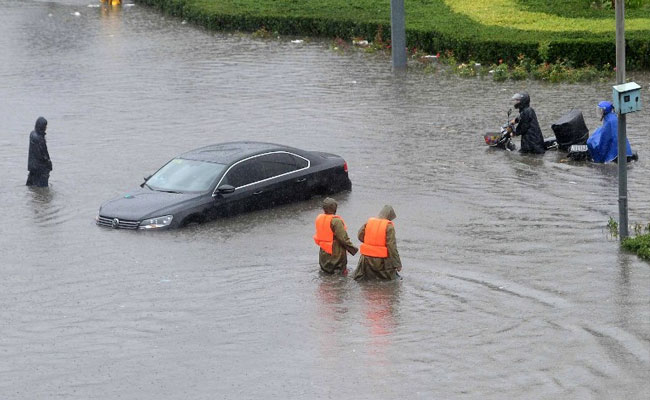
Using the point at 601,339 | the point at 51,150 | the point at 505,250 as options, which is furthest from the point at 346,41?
the point at 601,339

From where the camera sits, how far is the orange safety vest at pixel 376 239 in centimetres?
1683

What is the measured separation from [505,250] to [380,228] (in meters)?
2.41

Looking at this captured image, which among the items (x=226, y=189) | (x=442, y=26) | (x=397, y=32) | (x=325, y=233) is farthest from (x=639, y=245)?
(x=442, y=26)

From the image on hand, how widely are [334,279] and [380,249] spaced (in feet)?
2.85

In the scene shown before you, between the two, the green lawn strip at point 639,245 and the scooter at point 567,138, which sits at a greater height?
the scooter at point 567,138

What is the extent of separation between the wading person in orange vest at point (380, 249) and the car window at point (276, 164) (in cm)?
462

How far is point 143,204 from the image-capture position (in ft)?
66.6

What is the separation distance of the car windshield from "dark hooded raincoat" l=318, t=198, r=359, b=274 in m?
3.73

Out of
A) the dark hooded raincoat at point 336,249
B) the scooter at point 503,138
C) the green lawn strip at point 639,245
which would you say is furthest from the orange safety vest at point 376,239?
the scooter at point 503,138

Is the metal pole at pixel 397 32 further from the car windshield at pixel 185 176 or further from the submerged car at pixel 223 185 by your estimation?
the car windshield at pixel 185 176

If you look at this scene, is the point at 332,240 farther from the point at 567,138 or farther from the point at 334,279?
the point at 567,138

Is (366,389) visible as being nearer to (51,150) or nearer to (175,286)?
(175,286)

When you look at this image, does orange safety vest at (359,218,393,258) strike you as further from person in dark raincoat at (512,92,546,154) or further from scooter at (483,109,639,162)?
person in dark raincoat at (512,92,546,154)

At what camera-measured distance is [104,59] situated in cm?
3972
